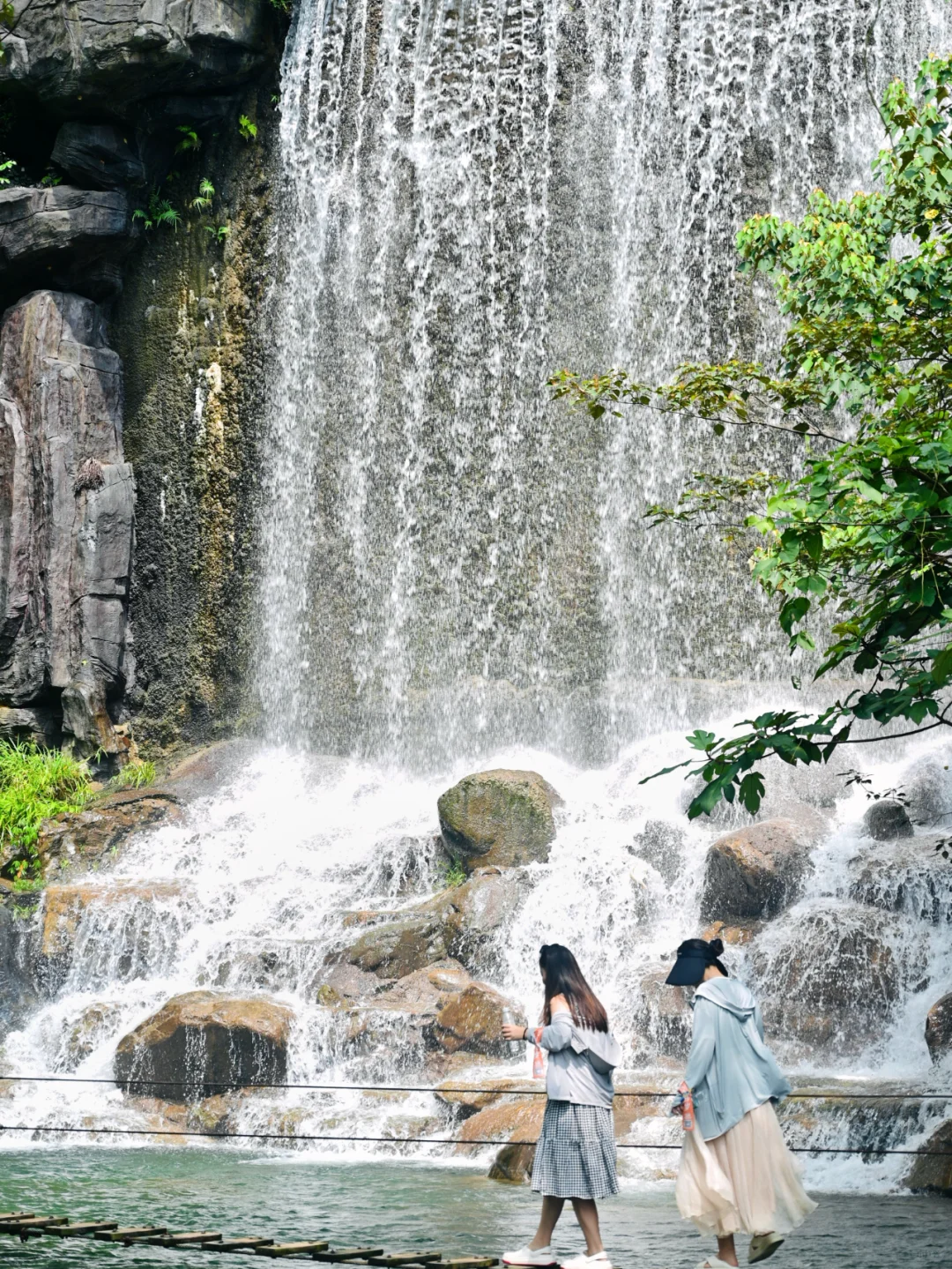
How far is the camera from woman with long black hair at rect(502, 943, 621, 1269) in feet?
22.4

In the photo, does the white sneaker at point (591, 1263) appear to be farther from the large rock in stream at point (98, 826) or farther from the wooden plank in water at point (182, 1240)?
the large rock in stream at point (98, 826)

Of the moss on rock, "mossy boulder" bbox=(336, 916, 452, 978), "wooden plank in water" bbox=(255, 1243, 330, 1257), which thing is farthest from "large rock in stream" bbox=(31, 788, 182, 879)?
"wooden plank in water" bbox=(255, 1243, 330, 1257)

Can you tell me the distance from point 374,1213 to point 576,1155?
7.99 ft

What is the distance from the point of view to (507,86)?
74.6 feet

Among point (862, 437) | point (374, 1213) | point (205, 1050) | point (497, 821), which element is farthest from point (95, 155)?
point (374, 1213)

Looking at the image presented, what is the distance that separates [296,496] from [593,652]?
5.14 metres

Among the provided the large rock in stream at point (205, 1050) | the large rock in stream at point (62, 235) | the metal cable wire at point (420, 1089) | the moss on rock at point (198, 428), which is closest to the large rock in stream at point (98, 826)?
the moss on rock at point (198, 428)

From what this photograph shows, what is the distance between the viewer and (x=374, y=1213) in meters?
8.84

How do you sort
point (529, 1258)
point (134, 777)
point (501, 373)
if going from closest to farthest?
→ 1. point (529, 1258)
2. point (134, 777)
3. point (501, 373)

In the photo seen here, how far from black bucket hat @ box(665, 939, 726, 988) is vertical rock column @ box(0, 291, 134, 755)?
50.2 ft

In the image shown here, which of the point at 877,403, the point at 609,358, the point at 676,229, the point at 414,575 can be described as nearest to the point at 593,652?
the point at 414,575

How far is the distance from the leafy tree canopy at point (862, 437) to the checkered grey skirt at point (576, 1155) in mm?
1499

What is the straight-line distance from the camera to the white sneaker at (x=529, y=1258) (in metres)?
6.73

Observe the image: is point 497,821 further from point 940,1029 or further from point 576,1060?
point 576,1060
